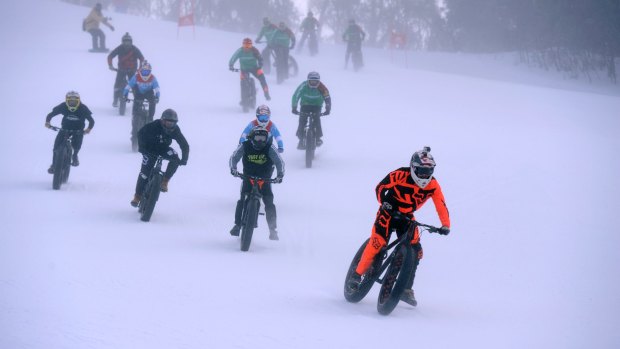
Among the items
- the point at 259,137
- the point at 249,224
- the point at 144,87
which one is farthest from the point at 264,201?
the point at 144,87

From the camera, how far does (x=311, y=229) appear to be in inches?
545

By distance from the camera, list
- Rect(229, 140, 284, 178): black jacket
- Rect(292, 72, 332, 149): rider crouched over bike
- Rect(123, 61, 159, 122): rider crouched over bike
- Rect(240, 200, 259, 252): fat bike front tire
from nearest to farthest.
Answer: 1. Rect(240, 200, 259, 252): fat bike front tire
2. Rect(229, 140, 284, 178): black jacket
3. Rect(292, 72, 332, 149): rider crouched over bike
4. Rect(123, 61, 159, 122): rider crouched over bike

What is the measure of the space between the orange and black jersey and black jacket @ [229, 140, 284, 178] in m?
2.96

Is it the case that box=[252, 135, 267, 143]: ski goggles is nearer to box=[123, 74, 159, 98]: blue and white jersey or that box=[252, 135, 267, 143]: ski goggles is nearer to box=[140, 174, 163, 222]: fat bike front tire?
box=[140, 174, 163, 222]: fat bike front tire

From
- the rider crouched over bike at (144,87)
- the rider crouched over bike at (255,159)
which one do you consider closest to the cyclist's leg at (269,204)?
the rider crouched over bike at (255,159)

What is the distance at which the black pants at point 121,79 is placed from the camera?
2252cm

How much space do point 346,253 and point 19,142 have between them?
10.6 meters

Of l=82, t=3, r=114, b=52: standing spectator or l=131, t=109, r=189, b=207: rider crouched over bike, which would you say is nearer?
l=131, t=109, r=189, b=207: rider crouched over bike

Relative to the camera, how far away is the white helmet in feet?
29.0

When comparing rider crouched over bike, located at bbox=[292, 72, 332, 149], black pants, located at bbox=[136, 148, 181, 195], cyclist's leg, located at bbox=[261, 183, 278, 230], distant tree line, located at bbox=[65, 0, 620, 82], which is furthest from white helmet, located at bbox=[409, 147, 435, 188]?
distant tree line, located at bbox=[65, 0, 620, 82]

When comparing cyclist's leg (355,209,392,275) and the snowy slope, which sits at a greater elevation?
cyclist's leg (355,209,392,275)

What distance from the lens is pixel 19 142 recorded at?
20.1 metres

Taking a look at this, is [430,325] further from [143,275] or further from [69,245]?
[69,245]

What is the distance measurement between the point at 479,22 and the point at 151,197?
41.7 m
